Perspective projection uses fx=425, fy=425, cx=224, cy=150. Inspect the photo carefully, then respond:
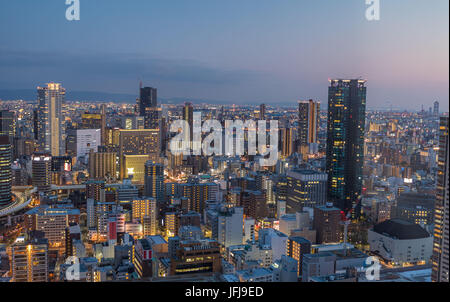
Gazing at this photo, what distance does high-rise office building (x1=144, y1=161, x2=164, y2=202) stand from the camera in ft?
33.5

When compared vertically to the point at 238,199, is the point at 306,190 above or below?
above

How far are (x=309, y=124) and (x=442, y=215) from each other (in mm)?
10424

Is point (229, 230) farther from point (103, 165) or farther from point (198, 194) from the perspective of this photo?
point (103, 165)

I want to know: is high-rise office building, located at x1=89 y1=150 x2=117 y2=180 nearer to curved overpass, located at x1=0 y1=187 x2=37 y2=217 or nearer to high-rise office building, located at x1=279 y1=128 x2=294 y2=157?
curved overpass, located at x1=0 y1=187 x2=37 y2=217

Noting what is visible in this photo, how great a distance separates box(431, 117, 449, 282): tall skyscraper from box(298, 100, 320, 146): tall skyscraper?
9.11m

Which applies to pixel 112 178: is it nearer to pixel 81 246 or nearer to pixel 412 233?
pixel 81 246

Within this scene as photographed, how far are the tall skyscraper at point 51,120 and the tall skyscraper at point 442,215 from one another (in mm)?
11800

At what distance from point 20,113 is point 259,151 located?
23.0ft

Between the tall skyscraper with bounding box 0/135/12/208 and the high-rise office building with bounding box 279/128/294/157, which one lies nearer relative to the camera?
the tall skyscraper with bounding box 0/135/12/208

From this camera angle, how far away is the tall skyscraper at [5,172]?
958 cm

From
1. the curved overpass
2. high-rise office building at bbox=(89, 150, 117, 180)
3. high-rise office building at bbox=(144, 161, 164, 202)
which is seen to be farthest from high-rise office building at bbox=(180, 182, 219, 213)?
high-rise office building at bbox=(89, 150, 117, 180)

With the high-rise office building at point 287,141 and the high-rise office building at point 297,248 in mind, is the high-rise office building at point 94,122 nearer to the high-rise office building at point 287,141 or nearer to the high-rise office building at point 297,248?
the high-rise office building at point 287,141

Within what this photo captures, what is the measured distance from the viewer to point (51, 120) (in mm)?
14102

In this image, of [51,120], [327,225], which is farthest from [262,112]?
[51,120]
